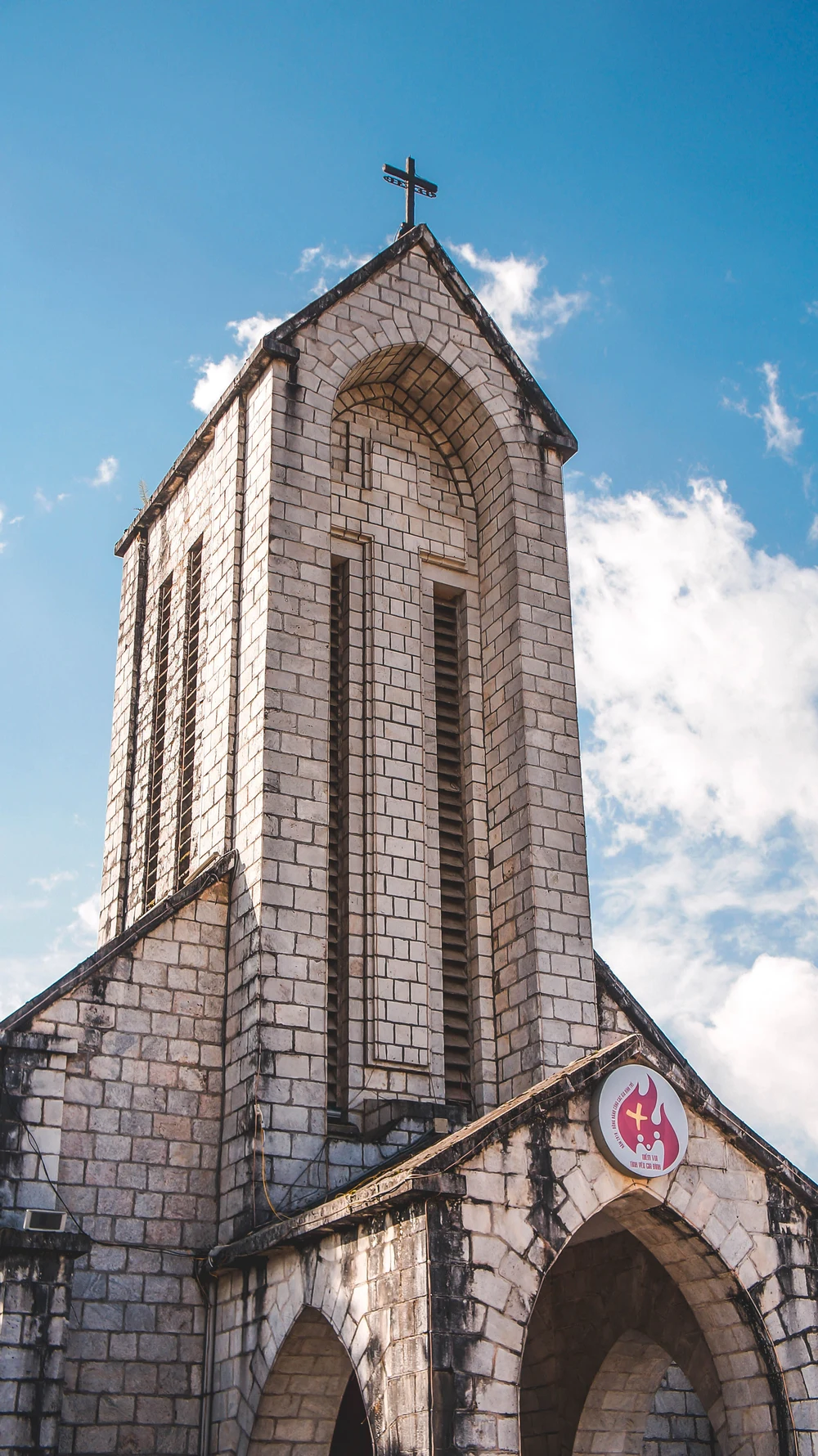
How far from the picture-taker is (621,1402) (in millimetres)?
16422

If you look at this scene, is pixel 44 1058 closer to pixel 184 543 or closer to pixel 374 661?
pixel 374 661

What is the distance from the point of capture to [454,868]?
18.6 m

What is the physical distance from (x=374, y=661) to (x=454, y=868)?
2.73 m

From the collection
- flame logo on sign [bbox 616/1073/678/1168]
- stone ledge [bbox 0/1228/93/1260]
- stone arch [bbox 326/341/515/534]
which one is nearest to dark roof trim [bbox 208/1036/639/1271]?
Result: flame logo on sign [bbox 616/1073/678/1168]

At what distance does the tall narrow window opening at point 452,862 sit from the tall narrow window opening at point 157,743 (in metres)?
3.95

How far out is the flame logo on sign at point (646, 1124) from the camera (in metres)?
12.6

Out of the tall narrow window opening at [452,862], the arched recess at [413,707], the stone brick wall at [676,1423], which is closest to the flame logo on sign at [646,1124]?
the arched recess at [413,707]

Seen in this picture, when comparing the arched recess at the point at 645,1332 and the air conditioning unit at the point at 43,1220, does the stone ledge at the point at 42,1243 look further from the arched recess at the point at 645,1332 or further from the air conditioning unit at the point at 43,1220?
the arched recess at the point at 645,1332

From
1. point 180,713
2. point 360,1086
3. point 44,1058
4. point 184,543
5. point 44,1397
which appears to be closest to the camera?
point 44,1397

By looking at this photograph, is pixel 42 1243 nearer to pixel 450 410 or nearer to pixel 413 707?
pixel 413 707

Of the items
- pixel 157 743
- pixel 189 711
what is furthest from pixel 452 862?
pixel 157 743

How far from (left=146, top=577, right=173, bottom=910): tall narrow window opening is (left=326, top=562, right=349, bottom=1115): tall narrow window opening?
10.5ft

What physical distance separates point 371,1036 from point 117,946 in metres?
2.92

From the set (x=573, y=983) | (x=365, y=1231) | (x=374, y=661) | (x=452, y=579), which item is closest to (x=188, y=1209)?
(x=365, y=1231)
